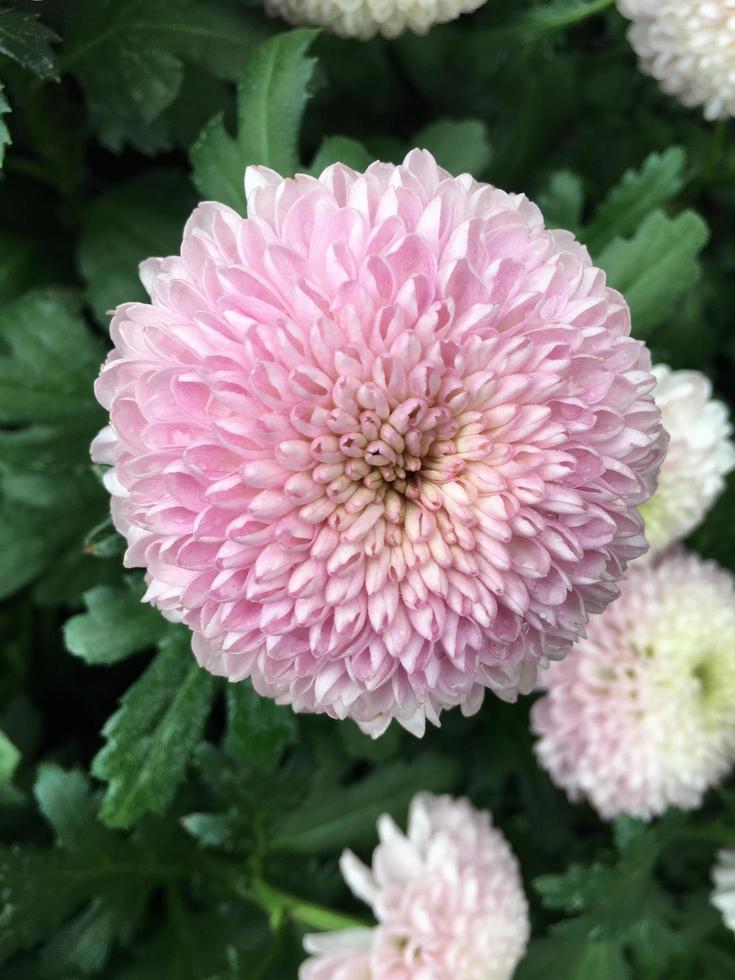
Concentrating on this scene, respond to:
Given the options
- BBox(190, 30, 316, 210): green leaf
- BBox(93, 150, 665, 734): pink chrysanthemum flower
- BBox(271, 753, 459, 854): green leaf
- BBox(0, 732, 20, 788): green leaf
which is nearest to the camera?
BBox(93, 150, 665, 734): pink chrysanthemum flower

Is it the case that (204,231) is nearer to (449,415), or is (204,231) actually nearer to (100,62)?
(449,415)

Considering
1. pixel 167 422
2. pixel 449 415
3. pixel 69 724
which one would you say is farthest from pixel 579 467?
pixel 69 724

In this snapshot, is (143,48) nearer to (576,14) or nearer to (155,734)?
(576,14)

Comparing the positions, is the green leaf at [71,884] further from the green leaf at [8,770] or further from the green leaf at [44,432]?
the green leaf at [44,432]

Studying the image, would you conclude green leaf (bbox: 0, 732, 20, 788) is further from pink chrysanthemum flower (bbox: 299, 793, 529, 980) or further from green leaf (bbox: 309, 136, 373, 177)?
green leaf (bbox: 309, 136, 373, 177)

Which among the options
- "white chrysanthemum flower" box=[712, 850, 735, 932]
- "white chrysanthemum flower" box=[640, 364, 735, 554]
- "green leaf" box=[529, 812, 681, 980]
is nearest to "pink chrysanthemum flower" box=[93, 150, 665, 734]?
"white chrysanthemum flower" box=[640, 364, 735, 554]
